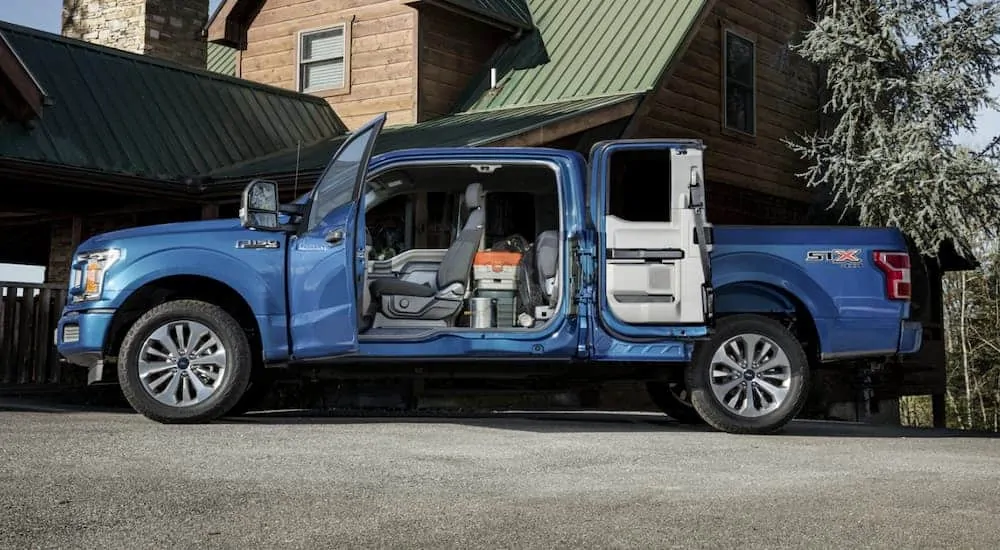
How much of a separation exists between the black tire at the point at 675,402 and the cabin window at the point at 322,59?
10.8m

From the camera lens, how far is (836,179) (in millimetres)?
19266

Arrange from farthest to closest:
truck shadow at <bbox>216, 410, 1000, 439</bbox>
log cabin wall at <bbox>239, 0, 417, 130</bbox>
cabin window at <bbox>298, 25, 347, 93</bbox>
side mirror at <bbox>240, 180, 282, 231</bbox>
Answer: cabin window at <bbox>298, 25, 347, 93</bbox>, log cabin wall at <bbox>239, 0, 417, 130</bbox>, truck shadow at <bbox>216, 410, 1000, 439</bbox>, side mirror at <bbox>240, 180, 282, 231</bbox>

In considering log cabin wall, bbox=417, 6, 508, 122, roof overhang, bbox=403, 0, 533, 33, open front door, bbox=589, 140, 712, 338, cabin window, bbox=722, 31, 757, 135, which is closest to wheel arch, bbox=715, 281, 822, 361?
open front door, bbox=589, 140, 712, 338

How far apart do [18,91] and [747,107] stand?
1192 centimetres

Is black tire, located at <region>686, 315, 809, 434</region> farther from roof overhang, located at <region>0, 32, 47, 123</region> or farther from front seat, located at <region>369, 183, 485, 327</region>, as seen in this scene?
roof overhang, located at <region>0, 32, 47, 123</region>

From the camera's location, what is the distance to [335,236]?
8.77 m

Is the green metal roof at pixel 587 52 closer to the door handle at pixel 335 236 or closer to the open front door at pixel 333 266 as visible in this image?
the open front door at pixel 333 266

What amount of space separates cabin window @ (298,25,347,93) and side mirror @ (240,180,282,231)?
1148 centimetres

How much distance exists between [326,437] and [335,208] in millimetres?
1750

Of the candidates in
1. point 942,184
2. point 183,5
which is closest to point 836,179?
point 942,184

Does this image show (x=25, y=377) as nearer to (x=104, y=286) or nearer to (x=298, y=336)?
(x=104, y=286)

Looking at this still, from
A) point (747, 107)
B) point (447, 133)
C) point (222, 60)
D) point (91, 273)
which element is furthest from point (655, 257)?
point (222, 60)

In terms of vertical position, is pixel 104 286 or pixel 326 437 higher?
pixel 104 286

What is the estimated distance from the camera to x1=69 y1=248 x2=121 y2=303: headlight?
912 centimetres
